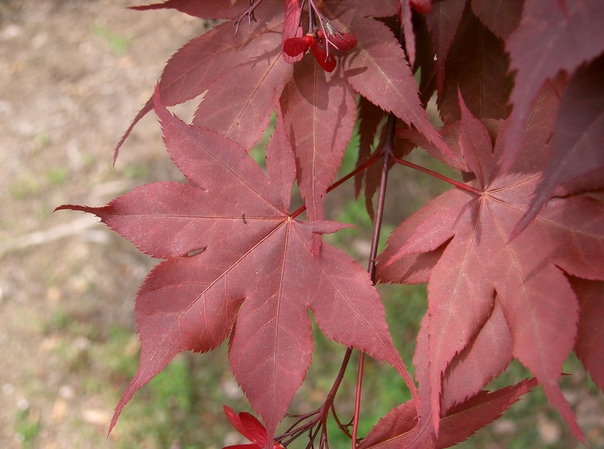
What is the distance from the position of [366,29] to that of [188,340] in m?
0.49

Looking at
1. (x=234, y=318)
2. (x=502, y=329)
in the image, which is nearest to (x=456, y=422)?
(x=502, y=329)

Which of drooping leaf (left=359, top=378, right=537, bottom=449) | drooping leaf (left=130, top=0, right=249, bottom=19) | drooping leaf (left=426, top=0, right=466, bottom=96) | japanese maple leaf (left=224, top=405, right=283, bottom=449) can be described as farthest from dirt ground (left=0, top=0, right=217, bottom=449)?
drooping leaf (left=426, top=0, right=466, bottom=96)

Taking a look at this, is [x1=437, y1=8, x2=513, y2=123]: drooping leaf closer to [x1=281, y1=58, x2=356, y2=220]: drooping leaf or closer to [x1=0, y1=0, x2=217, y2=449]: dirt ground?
[x1=281, y1=58, x2=356, y2=220]: drooping leaf

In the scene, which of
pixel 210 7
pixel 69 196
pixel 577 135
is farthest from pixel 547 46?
pixel 69 196

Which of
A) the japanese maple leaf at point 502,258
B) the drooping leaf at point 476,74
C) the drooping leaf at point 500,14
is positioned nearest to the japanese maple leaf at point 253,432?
the japanese maple leaf at point 502,258

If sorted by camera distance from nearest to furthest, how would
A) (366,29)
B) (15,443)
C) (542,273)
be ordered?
(542,273) → (366,29) → (15,443)

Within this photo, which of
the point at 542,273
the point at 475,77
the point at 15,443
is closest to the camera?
the point at 542,273

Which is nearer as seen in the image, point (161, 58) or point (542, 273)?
point (542, 273)

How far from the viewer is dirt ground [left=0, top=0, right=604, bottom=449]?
2695 mm

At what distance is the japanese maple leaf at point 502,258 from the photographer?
69 cm

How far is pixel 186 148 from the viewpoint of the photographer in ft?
2.74

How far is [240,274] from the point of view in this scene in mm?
838

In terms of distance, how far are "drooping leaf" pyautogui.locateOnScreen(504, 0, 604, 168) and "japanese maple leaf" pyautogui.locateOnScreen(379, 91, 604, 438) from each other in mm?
211

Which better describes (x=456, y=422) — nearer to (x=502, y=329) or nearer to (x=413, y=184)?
(x=502, y=329)
